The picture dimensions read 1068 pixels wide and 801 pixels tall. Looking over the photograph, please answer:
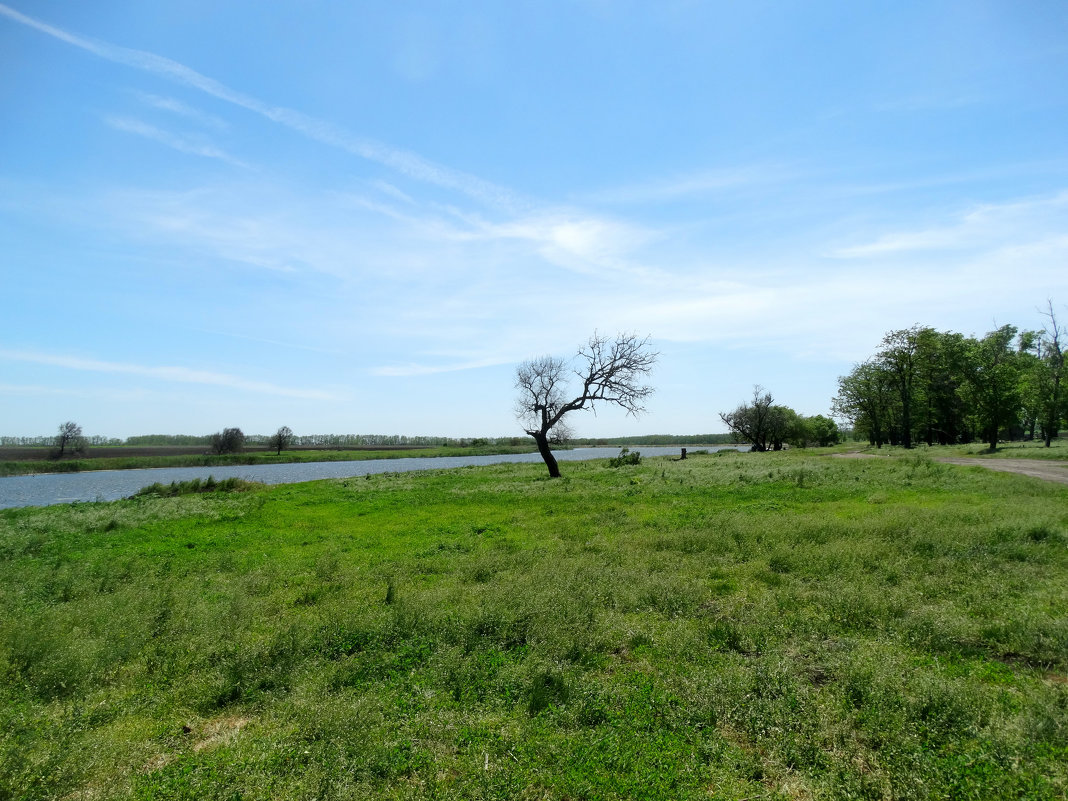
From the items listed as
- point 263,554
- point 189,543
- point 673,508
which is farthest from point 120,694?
point 673,508

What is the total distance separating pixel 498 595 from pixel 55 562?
13.6 m

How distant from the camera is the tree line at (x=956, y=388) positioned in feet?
149

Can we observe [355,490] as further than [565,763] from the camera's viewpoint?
Yes

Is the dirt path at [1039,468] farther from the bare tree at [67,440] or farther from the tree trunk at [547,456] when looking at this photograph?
the bare tree at [67,440]

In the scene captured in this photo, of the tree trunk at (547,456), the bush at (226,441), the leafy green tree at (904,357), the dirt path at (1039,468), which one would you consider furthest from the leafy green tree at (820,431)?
the bush at (226,441)

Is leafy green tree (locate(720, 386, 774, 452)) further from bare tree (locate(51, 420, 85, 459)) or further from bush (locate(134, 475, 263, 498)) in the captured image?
bare tree (locate(51, 420, 85, 459))

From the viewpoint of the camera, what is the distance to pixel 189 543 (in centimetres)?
1681

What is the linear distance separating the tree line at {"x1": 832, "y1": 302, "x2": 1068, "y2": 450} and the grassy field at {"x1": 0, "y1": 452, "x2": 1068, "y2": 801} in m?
42.1

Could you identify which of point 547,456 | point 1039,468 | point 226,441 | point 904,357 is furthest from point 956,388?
point 226,441

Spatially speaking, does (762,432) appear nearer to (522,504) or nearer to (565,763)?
(522,504)

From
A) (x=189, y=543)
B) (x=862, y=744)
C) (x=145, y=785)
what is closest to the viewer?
(x=145, y=785)

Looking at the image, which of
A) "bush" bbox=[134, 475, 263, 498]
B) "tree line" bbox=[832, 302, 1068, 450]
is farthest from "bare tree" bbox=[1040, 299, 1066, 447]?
"bush" bbox=[134, 475, 263, 498]

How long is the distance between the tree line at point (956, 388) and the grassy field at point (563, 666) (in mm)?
42144

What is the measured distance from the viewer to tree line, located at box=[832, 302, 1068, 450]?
45.5 meters
